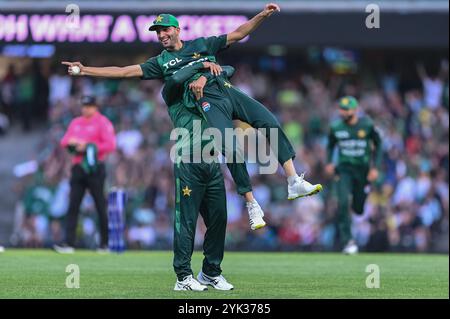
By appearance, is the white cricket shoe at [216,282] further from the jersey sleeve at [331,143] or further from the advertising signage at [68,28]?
the advertising signage at [68,28]

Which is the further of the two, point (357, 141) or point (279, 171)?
point (279, 171)

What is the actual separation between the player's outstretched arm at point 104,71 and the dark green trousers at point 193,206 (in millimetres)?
1075

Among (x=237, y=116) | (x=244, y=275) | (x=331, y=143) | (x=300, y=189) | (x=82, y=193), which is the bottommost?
(x=244, y=275)

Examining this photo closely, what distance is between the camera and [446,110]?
25594mm

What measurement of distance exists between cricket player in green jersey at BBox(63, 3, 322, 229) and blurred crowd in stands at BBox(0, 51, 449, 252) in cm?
1102

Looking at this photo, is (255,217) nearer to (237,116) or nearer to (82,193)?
(237,116)

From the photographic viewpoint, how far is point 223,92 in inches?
492

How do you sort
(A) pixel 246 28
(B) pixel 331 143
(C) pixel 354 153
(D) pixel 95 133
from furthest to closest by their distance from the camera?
(B) pixel 331 143, (C) pixel 354 153, (D) pixel 95 133, (A) pixel 246 28

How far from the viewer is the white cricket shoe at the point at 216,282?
12547mm

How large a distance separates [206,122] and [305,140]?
44.6ft

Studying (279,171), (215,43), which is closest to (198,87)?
(215,43)

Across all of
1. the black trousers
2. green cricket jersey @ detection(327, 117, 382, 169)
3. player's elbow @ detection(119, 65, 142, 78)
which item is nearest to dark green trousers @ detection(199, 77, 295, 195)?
player's elbow @ detection(119, 65, 142, 78)

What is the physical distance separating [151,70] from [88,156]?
763 centimetres

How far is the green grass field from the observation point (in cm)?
1217
